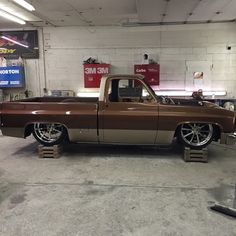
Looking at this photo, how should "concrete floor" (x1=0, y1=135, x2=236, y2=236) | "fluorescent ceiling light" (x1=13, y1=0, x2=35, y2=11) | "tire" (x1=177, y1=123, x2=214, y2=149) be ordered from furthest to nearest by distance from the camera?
"fluorescent ceiling light" (x1=13, y1=0, x2=35, y2=11) < "tire" (x1=177, y1=123, x2=214, y2=149) < "concrete floor" (x1=0, y1=135, x2=236, y2=236)

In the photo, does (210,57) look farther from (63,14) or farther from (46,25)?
(46,25)

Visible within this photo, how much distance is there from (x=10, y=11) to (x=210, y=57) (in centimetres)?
663

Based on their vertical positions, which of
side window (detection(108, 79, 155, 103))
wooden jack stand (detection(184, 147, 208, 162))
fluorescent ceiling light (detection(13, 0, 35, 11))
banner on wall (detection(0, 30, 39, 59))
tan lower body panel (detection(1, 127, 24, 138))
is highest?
fluorescent ceiling light (detection(13, 0, 35, 11))

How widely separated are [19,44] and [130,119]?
21.6ft

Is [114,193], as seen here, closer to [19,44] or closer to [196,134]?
[196,134]

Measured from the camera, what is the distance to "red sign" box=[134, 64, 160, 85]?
8.59 m

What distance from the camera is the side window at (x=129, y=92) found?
15.6 feet

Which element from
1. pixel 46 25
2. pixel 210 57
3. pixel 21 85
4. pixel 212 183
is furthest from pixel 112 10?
pixel 212 183

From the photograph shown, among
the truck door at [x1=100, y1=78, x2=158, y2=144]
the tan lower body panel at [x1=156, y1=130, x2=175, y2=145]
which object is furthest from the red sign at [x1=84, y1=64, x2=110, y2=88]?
the tan lower body panel at [x1=156, y1=130, x2=175, y2=145]

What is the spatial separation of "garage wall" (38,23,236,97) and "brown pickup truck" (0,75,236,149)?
13.8 ft

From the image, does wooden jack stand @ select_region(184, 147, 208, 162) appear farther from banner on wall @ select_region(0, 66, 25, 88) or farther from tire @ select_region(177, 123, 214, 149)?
banner on wall @ select_region(0, 66, 25, 88)

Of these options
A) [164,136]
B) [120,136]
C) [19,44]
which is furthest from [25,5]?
[164,136]

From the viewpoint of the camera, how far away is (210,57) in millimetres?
8562

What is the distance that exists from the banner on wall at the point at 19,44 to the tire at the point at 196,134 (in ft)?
22.0
